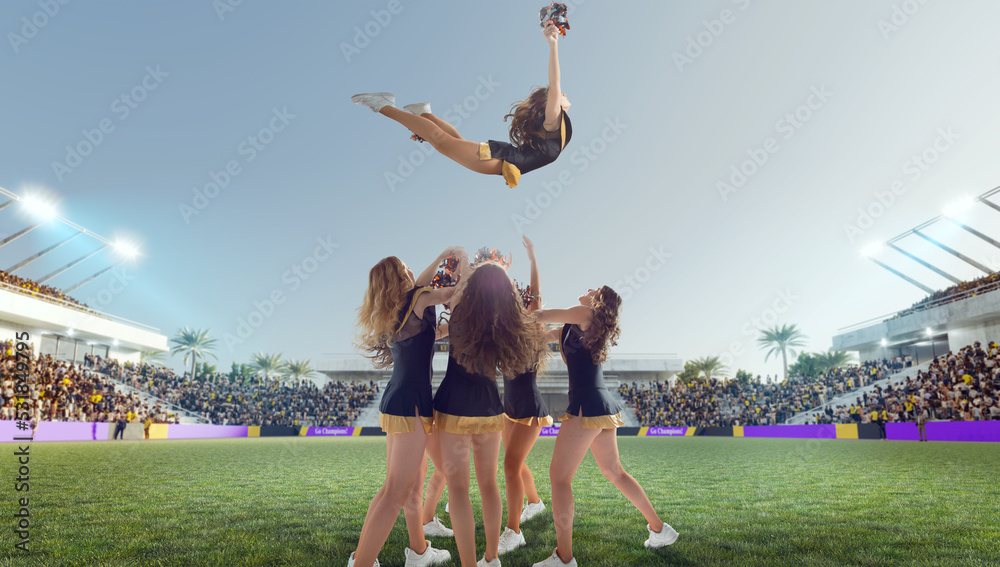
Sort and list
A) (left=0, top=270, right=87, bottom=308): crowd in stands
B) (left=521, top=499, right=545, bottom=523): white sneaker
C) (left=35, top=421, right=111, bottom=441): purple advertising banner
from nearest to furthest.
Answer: (left=521, top=499, right=545, bottom=523): white sneaker
(left=35, top=421, right=111, bottom=441): purple advertising banner
(left=0, top=270, right=87, bottom=308): crowd in stands

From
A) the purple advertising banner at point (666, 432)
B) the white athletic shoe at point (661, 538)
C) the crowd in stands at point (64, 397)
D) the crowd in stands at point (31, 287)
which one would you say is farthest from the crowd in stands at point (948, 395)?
the crowd in stands at point (31, 287)

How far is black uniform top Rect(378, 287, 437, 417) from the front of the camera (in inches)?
141

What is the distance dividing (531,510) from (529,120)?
13.0ft

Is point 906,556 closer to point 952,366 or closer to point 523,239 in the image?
point 523,239

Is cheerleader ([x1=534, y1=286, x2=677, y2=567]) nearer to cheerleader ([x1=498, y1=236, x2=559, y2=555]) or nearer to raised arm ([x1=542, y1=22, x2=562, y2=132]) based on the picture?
cheerleader ([x1=498, y1=236, x2=559, y2=555])

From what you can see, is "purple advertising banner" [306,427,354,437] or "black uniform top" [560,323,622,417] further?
"purple advertising banner" [306,427,354,437]

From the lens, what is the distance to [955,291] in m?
31.9

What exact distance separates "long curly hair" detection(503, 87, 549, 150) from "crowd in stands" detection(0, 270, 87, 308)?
37.1 m

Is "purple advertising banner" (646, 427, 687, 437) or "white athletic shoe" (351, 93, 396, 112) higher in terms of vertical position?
"white athletic shoe" (351, 93, 396, 112)

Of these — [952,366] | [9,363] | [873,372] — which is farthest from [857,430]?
[9,363]

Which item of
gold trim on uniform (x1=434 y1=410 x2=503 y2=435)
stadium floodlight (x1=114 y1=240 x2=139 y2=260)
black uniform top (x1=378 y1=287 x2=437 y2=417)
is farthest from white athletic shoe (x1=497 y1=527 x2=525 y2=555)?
stadium floodlight (x1=114 y1=240 x2=139 y2=260)

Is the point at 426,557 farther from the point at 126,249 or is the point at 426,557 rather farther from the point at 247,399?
the point at 126,249

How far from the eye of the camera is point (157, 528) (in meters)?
4.97

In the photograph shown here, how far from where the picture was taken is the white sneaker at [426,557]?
3871 millimetres
